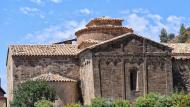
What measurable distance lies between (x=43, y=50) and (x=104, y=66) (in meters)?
5.56

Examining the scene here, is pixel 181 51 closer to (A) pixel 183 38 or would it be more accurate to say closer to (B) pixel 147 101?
(B) pixel 147 101

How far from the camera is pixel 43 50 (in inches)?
1667

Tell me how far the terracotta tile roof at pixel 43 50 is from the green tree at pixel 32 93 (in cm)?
303

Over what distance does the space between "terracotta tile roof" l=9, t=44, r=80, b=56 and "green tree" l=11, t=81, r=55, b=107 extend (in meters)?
3.03

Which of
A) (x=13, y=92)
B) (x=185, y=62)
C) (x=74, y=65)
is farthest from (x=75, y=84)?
(x=185, y=62)

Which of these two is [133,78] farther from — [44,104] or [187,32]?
[187,32]

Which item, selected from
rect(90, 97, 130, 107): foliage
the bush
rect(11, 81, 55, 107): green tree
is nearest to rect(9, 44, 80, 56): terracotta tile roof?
rect(11, 81, 55, 107): green tree

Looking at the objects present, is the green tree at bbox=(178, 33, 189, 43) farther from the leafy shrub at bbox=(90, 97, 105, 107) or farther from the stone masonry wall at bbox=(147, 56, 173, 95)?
the leafy shrub at bbox=(90, 97, 105, 107)

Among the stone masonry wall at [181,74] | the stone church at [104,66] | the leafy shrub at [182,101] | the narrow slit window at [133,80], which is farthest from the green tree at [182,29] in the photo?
the leafy shrub at [182,101]

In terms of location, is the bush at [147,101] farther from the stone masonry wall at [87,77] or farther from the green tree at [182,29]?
the green tree at [182,29]

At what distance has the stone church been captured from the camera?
39.4 m

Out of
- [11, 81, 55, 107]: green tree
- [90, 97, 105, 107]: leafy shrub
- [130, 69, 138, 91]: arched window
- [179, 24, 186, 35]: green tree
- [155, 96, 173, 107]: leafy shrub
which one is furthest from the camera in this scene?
[179, 24, 186, 35]: green tree

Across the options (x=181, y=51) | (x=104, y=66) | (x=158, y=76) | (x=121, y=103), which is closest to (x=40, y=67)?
(x=104, y=66)

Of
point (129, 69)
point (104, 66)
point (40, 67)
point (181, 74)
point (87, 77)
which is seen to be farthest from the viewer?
point (181, 74)
